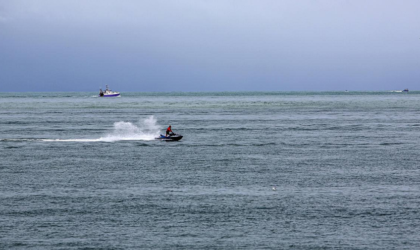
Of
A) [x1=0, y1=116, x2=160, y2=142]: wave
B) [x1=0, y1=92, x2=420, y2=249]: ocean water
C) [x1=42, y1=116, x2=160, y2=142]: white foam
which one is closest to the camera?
[x1=0, y1=92, x2=420, y2=249]: ocean water

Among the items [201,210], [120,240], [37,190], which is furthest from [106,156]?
[120,240]

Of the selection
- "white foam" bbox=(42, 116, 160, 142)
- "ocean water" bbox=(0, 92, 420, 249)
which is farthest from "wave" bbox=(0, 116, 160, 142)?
"ocean water" bbox=(0, 92, 420, 249)

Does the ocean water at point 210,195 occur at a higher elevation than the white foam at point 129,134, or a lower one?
higher

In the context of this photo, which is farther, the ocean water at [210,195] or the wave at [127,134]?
the wave at [127,134]

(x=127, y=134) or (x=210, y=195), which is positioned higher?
(x=210, y=195)

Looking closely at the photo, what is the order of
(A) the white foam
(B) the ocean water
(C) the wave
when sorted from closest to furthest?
(B) the ocean water → (C) the wave → (A) the white foam

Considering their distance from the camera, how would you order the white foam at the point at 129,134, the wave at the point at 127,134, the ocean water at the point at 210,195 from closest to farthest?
the ocean water at the point at 210,195
the wave at the point at 127,134
the white foam at the point at 129,134

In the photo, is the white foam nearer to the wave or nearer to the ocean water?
the wave

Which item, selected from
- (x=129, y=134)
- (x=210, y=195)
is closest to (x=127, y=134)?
(x=129, y=134)

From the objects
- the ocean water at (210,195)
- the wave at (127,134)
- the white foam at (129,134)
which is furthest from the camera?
the white foam at (129,134)

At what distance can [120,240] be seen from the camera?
95.0 feet

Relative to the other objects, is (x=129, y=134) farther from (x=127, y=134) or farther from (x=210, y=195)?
(x=210, y=195)

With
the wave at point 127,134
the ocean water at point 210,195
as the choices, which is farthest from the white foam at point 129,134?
the ocean water at point 210,195

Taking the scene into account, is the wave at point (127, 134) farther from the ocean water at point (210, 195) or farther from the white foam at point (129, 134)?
the ocean water at point (210, 195)
